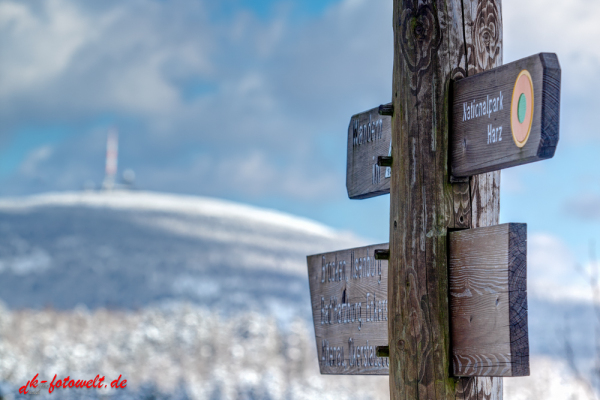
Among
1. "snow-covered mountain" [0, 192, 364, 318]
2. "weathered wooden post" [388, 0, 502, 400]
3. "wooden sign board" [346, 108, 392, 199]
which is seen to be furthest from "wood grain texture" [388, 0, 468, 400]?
"snow-covered mountain" [0, 192, 364, 318]

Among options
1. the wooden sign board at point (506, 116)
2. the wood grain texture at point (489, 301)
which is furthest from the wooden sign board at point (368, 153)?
the wood grain texture at point (489, 301)

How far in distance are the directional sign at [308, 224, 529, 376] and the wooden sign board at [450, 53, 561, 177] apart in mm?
189

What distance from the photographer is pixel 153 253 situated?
2111 centimetres

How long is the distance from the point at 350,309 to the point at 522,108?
1.03m

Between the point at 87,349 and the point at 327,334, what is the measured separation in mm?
10812

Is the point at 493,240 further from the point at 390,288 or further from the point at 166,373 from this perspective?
the point at 166,373

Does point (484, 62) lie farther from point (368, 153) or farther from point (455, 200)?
point (368, 153)

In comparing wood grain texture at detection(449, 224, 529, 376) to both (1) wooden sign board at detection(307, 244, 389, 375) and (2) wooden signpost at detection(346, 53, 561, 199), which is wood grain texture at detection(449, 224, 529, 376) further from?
(1) wooden sign board at detection(307, 244, 389, 375)

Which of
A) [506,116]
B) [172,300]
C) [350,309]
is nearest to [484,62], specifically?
[506,116]

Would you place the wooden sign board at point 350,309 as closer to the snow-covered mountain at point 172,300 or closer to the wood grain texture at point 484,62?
the wood grain texture at point 484,62

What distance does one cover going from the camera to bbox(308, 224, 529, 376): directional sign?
1.79m

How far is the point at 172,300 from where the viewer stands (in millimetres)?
17375

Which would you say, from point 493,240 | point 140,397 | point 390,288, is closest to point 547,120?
point 493,240

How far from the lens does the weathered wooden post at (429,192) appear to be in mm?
2029
